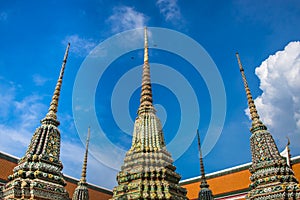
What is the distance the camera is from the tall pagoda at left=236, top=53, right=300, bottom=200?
802cm

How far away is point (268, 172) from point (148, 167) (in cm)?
407

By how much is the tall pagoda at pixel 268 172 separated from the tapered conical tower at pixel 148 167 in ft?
8.90

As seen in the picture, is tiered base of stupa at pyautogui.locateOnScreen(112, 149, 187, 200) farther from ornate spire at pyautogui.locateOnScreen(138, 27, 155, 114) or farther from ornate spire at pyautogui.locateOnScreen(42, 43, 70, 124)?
ornate spire at pyautogui.locateOnScreen(42, 43, 70, 124)

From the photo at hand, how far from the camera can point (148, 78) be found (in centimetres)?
959

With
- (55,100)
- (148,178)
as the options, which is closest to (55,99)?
(55,100)

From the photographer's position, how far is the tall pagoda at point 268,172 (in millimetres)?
8023

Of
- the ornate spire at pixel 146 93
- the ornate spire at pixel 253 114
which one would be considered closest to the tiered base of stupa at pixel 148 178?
the ornate spire at pixel 146 93

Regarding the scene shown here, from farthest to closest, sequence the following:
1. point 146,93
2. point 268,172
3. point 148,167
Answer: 1. point 146,93
2. point 268,172
3. point 148,167

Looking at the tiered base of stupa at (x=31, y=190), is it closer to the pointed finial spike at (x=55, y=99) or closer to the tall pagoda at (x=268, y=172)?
the pointed finial spike at (x=55, y=99)

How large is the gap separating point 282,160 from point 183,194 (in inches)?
143

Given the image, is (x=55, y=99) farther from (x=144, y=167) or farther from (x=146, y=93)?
(x=144, y=167)

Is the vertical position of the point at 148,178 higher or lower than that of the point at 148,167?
lower

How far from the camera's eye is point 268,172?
8.64 meters

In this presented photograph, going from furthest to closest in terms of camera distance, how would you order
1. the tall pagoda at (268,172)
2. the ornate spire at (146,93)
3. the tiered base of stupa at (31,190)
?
the ornate spire at (146,93) < the tall pagoda at (268,172) < the tiered base of stupa at (31,190)
